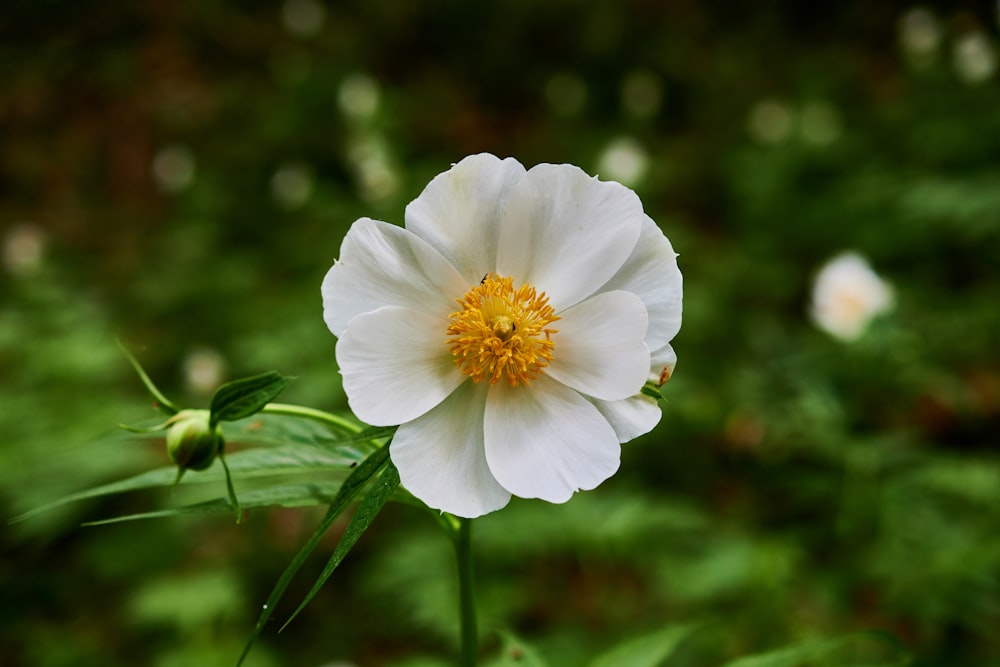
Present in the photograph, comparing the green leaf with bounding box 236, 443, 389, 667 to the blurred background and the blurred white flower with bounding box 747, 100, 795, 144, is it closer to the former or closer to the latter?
the blurred background

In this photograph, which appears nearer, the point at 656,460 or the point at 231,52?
the point at 656,460

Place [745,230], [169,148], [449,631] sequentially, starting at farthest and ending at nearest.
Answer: [169,148]
[745,230]
[449,631]

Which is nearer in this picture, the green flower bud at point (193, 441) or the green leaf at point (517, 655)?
the green flower bud at point (193, 441)

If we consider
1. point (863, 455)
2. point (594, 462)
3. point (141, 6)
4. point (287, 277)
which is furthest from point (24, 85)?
point (594, 462)

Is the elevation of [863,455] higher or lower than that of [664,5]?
lower

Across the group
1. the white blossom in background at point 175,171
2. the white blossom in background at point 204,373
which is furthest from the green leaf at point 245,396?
the white blossom in background at point 175,171

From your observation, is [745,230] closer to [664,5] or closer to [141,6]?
Answer: [664,5]

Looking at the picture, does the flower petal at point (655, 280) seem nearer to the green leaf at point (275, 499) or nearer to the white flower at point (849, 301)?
the green leaf at point (275, 499)

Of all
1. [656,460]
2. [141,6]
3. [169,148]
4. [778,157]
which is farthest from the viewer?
[141,6]
